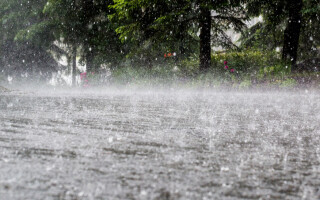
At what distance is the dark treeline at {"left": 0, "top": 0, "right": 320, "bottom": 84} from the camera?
1420cm

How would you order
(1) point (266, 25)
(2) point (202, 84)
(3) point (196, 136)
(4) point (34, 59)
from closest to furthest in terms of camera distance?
1. (3) point (196, 136)
2. (2) point (202, 84)
3. (1) point (266, 25)
4. (4) point (34, 59)

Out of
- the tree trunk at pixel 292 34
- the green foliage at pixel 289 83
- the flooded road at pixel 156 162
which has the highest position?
the tree trunk at pixel 292 34

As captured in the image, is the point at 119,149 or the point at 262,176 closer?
the point at 262,176

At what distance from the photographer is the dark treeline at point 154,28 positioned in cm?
1420

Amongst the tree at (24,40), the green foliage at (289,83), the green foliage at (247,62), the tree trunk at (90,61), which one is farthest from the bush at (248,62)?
the tree at (24,40)

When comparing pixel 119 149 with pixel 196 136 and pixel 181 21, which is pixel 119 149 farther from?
pixel 181 21

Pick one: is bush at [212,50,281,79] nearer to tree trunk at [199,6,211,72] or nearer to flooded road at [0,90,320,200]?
tree trunk at [199,6,211,72]

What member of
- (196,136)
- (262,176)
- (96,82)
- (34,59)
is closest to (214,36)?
(96,82)

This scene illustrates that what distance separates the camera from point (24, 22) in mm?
25109

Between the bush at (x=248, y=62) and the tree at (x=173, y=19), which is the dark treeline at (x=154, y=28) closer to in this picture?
the tree at (x=173, y=19)

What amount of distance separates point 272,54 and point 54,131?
14.6m

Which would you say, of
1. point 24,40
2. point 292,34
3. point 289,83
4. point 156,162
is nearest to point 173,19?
point 292,34

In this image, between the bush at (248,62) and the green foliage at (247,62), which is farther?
the green foliage at (247,62)

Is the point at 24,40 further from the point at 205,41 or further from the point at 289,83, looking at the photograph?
the point at 289,83
